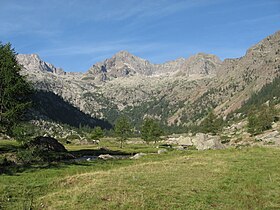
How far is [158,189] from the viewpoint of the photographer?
26.0m

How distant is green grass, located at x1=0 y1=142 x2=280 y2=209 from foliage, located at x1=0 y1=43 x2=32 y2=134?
53.9ft

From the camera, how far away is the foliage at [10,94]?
50.6 meters

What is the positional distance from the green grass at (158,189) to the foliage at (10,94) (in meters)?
16.4

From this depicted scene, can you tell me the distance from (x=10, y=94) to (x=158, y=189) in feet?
119

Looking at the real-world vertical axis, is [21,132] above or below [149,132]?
above

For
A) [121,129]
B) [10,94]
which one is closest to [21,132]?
[10,94]

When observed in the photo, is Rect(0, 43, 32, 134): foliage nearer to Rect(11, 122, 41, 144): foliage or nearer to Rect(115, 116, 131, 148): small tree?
Rect(11, 122, 41, 144): foliage

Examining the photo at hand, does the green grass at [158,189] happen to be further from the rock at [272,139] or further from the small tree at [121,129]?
the small tree at [121,129]

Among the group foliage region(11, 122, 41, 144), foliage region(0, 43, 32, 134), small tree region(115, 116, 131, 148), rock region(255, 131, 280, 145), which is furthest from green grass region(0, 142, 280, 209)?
small tree region(115, 116, 131, 148)

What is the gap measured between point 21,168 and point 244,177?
3083cm

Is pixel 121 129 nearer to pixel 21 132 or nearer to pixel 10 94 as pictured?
pixel 10 94

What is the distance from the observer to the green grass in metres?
22.4

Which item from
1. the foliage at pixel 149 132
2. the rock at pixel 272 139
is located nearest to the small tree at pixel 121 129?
the foliage at pixel 149 132

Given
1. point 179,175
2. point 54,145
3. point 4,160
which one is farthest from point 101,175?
point 54,145
